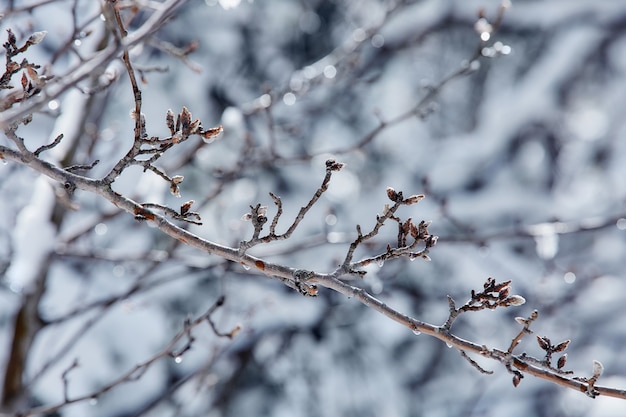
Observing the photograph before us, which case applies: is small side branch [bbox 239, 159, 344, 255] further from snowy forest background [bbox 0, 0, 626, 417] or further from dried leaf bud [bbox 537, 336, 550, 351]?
snowy forest background [bbox 0, 0, 626, 417]

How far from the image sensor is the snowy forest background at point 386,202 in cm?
325

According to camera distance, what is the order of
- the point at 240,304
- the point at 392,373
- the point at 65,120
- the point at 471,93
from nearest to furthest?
the point at 65,120 → the point at 240,304 → the point at 392,373 → the point at 471,93

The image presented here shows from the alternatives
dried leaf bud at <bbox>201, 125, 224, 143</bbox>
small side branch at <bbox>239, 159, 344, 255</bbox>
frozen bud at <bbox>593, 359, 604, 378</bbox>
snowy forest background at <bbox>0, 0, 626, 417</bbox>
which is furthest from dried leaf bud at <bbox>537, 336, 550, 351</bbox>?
snowy forest background at <bbox>0, 0, 626, 417</bbox>

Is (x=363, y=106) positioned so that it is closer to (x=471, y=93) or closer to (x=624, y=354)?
(x=471, y=93)

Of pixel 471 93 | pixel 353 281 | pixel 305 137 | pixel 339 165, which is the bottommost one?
pixel 339 165

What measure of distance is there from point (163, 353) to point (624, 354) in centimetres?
340

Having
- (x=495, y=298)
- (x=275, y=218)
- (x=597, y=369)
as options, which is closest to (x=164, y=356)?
(x=275, y=218)

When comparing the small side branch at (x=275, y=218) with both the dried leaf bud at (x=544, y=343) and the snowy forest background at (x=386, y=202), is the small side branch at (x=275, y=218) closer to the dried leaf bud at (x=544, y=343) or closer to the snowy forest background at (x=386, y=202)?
the dried leaf bud at (x=544, y=343)

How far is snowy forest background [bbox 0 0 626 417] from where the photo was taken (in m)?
3.25

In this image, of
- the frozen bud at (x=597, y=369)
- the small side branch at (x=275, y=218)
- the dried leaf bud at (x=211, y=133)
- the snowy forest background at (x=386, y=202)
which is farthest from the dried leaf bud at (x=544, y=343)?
the snowy forest background at (x=386, y=202)

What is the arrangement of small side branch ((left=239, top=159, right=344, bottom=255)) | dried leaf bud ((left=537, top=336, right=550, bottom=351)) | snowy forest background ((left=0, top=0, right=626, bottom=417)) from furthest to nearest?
snowy forest background ((left=0, top=0, right=626, bottom=417))
dried leaf bud ((left=537, top=336, right=550, bottom=351))
small side branch ((left=239, top=159, right=344, bottom=255))

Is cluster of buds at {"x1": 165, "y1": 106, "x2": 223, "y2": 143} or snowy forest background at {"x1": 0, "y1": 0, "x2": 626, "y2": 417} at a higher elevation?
snowy forest background at {"x1": 0, "y1": 0, "x2": 626, "y2": 417}

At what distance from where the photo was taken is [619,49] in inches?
165

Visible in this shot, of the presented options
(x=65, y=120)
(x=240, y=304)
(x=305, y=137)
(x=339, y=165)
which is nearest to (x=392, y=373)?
(x=240, y=304)
